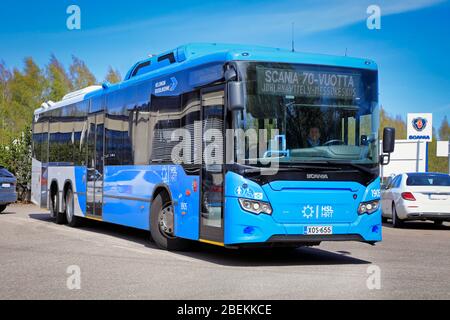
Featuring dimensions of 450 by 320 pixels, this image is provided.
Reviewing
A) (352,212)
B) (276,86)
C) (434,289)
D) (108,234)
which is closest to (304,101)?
A: (276,86)

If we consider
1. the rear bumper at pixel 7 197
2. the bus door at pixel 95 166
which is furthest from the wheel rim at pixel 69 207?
the rear bumper at pixel 7 197

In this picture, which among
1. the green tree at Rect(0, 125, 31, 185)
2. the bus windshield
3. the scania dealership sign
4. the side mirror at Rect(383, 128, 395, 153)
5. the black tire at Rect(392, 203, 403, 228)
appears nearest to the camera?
the bus windshield

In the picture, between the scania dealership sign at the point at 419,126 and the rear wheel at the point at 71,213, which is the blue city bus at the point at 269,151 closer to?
the rear wheel at the point at 71,213

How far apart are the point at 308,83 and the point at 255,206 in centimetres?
200

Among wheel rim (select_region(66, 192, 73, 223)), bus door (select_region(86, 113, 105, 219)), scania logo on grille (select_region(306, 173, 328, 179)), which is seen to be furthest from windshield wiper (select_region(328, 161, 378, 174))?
wheel rim (select_region(66, 192, 73, 223))

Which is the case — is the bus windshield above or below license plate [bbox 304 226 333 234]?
above

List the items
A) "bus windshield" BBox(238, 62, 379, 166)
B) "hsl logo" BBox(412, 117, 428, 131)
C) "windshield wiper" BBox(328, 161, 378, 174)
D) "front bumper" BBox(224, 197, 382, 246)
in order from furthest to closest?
"hsl logo" BBox(412, 117, 428, 131), "windshield wiper" BBox(328, 161, 378, 174), "bus windshield" BBox(238, 62, 379, 166), "front bumper" BBox(224, 197, 382, 246)

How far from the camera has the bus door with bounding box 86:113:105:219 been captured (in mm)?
16984

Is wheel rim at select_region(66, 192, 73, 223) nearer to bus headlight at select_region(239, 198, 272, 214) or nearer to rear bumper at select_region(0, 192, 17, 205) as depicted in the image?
rear bumper at select_region(0, 192, 17, 205)

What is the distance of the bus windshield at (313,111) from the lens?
1095 centimetres

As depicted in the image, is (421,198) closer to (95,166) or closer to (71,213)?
(95,166)

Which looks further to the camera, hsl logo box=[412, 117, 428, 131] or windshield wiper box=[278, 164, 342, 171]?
hsl logo box=[412, 117, 428, 131]

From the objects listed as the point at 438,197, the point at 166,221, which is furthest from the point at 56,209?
the point at 438,197
